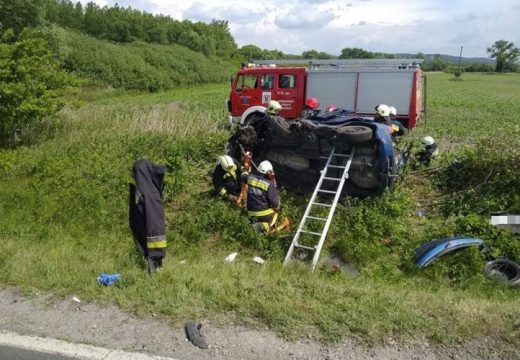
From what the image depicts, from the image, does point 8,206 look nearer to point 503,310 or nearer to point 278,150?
point 278,150

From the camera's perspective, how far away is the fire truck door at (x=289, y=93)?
16375mm

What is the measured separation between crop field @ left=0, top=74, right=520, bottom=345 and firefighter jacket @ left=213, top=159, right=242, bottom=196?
15.0 inches

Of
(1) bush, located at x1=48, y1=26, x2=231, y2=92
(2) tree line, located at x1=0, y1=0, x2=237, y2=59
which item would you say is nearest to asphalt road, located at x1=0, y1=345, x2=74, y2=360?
(1) bush, located at x1=48, y1=26, x2=231, y2=92

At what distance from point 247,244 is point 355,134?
2381 millimetres

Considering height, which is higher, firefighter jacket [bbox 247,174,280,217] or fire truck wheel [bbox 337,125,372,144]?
fire truck wheel [bbox 337,125,372,144]

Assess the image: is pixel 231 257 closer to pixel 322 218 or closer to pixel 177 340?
pixel 322 218

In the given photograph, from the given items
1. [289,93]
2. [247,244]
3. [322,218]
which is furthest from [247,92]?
[247,244]

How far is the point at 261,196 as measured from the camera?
6.92m

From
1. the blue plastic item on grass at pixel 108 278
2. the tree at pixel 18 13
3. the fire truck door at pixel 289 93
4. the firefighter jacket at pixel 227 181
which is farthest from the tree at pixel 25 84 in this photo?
the tree at pixel 18 13

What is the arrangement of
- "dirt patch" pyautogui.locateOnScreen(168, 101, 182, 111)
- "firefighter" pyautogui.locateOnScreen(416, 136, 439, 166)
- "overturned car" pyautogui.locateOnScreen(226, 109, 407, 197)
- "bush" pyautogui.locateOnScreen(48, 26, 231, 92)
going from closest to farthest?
"overturned car" pyautogui.locateOnScreen(226, 109, 407, 197) → "firefighter" pyautogui.locateOnScreen(416, 136, 439, 166) → "dirt patch" pyautogui.locateOnScreen(168, 101, 182, 111) → "bush" pyautogui.locateOnScreen(48, 26, 231, 92)

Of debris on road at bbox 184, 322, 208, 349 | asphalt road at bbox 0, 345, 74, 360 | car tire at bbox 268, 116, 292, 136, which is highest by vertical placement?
car tire at bbox 268, 116, 292, 136

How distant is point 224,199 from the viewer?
8227 mm

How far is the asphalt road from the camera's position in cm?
337

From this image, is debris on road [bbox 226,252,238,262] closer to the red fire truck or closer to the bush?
the red fire truck
